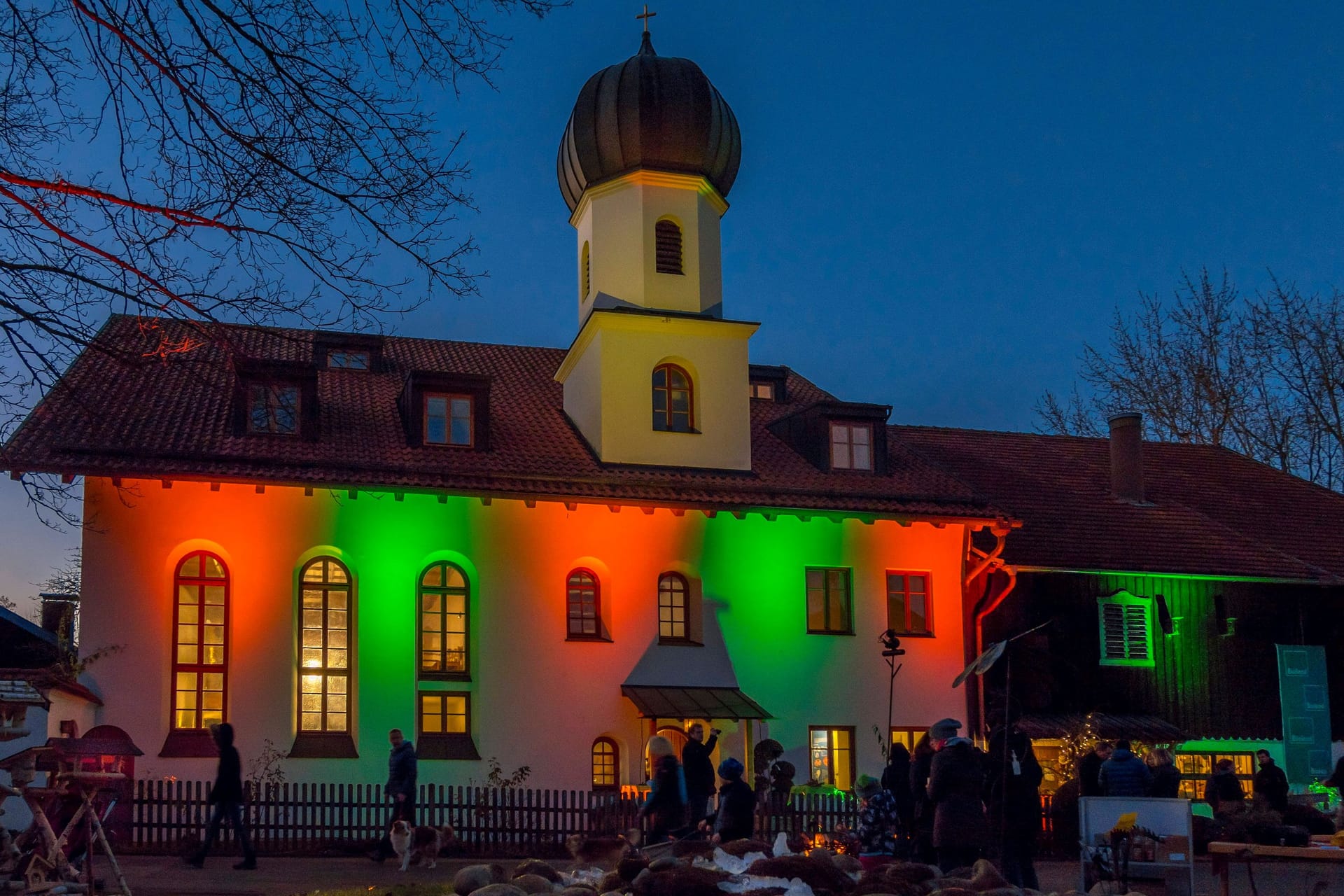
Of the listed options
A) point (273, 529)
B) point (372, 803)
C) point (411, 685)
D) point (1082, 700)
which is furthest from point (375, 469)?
point (1082, 700)

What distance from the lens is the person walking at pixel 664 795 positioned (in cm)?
1477

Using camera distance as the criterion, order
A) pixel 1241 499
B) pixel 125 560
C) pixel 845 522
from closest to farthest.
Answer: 1. pixel 125 560
2. pixel 845 522
3. pixel 1241 499

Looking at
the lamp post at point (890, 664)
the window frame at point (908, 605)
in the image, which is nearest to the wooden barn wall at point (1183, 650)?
the window frame at point (908, 605)

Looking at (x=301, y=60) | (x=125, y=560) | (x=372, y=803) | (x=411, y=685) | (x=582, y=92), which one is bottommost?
(x=372, y=803)

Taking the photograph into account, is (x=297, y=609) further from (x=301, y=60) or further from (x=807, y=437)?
(x=301, y=60)

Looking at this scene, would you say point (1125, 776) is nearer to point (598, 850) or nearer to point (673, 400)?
point (598, 850)

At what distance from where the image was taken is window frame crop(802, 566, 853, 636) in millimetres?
26578

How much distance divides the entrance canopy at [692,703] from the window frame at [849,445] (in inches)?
199

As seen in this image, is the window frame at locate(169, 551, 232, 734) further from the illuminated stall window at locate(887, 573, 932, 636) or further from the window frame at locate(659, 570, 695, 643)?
the illuminated stall window at locate(887, 573, 932, 636)

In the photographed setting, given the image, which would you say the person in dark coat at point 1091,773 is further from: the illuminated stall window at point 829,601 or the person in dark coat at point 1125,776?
the illuminated stall window at point 829,601

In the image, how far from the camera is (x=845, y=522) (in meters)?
27.1

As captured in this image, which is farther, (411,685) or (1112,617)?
(1112,617)

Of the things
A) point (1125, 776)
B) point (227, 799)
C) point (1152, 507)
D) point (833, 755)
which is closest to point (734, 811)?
point (1125, 776)

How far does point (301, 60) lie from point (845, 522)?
19.1m
